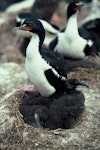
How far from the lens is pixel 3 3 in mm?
10977

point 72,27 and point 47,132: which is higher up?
point 72,27

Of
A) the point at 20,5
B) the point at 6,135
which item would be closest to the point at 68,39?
the point at 6,135

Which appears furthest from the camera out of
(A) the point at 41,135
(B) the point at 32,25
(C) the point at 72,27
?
(C) the point at 72,27

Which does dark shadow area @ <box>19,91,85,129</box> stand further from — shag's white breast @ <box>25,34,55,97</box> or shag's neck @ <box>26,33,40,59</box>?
shag's neck @ <box>26,33,40,59</box>

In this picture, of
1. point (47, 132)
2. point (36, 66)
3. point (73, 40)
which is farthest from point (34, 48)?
point (73, 40)

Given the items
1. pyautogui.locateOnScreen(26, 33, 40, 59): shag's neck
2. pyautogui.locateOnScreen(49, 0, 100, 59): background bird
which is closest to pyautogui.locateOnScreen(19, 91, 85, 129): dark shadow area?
pyautogui.locateOnScreen(26, 33, 40, 59): shag's neck

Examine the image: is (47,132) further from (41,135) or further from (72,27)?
(72,27)

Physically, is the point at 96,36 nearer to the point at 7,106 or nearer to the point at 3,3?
the point at 7,106

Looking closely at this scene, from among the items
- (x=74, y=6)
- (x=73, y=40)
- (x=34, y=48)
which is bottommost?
(x=73, y=40)

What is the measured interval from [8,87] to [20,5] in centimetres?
481

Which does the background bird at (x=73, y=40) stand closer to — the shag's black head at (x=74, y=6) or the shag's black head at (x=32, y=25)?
the shag's black head at (x=74, y=6)

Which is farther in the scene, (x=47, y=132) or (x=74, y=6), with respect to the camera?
(x=74, y=6)

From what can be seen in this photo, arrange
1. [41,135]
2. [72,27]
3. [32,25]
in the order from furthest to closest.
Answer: [72,27] → [32,25] → [41,135]

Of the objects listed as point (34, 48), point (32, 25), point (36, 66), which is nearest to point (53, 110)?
point (36, 66)
